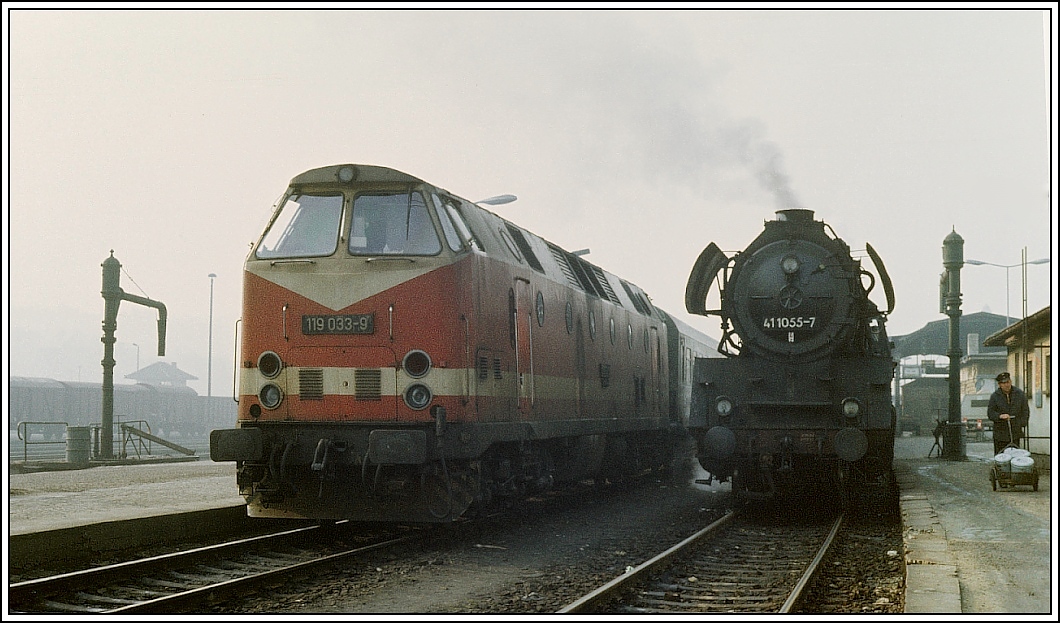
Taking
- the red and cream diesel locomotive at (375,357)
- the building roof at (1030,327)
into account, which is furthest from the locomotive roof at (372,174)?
the building roof at (1030,327)

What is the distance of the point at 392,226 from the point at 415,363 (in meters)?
1.36

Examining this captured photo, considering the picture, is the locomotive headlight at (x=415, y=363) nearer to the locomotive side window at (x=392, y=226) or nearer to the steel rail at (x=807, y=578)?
the locomotive side window at (x=392, y=226)

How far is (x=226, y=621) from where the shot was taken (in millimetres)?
6262

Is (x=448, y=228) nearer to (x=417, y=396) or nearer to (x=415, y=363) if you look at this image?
(x=415, y=363)

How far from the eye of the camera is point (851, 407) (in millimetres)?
12266

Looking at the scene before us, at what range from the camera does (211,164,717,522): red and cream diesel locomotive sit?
9.34 meters

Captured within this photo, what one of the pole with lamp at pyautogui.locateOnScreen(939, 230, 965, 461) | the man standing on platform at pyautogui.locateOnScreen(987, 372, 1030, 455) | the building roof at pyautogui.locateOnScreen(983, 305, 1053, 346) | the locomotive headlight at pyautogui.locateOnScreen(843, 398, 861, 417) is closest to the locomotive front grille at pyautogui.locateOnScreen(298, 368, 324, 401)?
the locomotive headlight at pyautogui.locateOnScreen(843, 398, 861, 417)

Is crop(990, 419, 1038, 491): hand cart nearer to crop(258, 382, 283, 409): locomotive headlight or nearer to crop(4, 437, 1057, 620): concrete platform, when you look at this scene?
crop(4, 437, 1057, 620): concrete platform

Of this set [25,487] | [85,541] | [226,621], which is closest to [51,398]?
[25,487]

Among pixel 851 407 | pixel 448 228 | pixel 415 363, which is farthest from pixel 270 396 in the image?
pixel 851 407

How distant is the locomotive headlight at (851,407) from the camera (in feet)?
40.1

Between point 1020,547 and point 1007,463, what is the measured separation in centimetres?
566

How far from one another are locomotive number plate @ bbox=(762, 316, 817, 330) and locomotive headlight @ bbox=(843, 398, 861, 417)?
1061mm

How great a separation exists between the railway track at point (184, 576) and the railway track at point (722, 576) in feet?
8.07
